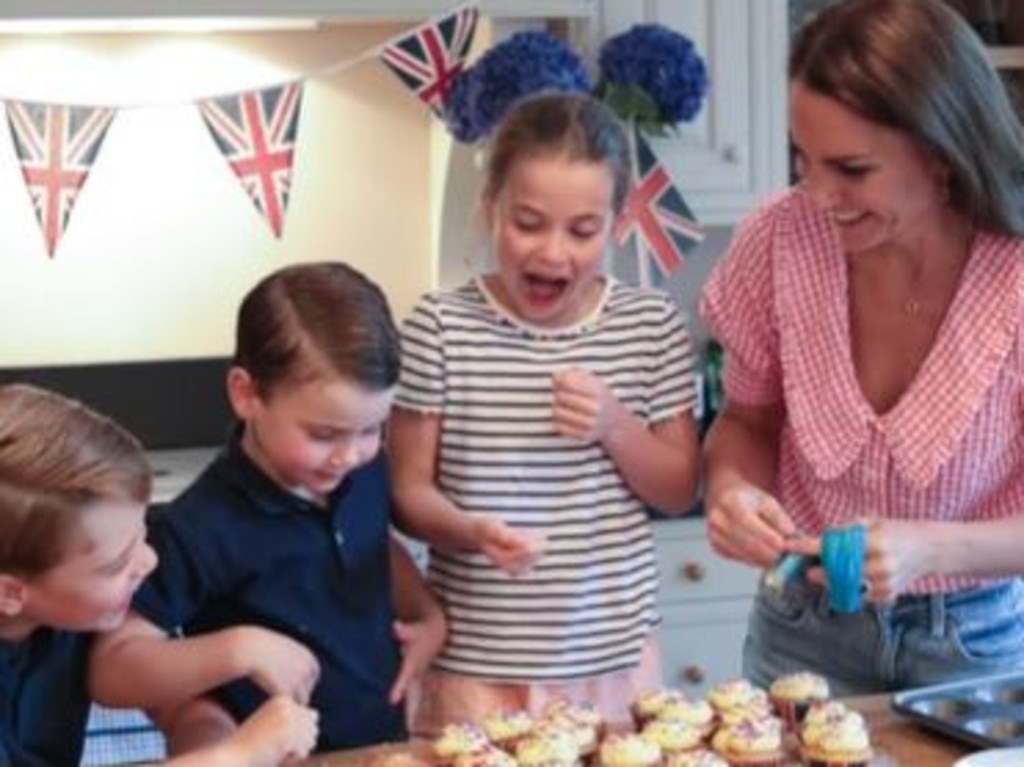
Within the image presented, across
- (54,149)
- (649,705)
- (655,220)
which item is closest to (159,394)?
(54,149)

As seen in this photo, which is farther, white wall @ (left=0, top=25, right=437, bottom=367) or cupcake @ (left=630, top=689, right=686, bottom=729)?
white wall @ (left=0, top=25, right=437, bottom=367)

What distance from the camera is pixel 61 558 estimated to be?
1482 millimetres

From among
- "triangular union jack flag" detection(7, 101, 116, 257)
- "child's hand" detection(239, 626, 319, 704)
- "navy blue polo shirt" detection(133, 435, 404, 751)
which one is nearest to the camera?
"child's hand" detection(239, 626, 319, 704)

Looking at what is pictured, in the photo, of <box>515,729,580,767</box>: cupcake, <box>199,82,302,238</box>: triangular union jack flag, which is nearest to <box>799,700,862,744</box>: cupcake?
<box>515,729,580,767</box>: cupcake

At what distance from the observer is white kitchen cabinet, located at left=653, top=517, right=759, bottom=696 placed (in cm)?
305

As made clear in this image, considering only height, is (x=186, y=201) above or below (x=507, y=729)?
above

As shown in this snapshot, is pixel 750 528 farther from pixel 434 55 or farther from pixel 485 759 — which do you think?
pixel 434 55

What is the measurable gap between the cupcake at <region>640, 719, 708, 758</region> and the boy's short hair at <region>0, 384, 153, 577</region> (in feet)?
1.67

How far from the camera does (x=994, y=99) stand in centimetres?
164

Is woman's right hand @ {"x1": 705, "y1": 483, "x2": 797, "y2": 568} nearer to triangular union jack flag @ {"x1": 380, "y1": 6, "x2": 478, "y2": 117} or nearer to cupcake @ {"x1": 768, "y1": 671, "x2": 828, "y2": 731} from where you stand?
cupcake @ {"x1": 768, "y1": 671, "x2": 828, "y2": 731}

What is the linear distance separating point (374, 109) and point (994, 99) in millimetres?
1877

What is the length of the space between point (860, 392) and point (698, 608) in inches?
56.1

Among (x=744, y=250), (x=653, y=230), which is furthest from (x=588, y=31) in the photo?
(x=744, y=250)

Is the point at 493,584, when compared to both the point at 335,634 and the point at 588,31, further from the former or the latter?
the point at 588,31
